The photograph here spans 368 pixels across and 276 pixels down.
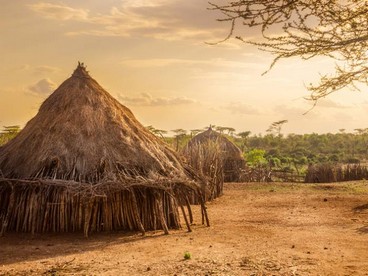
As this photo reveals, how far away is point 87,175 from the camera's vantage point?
29.2 ft

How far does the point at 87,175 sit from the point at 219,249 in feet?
9.23

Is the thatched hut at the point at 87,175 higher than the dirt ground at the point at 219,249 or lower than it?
higher

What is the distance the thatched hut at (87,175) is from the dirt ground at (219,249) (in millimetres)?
354

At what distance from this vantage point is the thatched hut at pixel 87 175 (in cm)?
874

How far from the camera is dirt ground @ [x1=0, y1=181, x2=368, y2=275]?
6617 mm

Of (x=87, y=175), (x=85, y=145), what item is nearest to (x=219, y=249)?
(x=87, y=175)

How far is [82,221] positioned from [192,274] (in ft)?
10.9

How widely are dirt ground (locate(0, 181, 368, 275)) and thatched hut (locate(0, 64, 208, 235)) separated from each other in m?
0.35

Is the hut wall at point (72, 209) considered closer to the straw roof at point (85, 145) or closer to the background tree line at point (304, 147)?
the straw roof at point (85, 145)

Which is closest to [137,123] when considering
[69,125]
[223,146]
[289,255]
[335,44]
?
[69,125]

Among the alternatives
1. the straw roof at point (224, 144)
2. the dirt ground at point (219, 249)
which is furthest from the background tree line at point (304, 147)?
the dirt ground at point (219, 249)

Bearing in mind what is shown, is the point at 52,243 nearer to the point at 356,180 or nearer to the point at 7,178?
the point at 7,178

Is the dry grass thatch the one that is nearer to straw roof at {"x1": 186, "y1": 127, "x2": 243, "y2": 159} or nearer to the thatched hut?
straw roof at {"x1": 186, "y1": 127, "x2": 243, "y2": 159}

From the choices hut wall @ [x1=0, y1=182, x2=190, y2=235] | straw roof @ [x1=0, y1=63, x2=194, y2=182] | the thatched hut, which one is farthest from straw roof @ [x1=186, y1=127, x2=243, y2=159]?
hut wall @ [x1=0, y1=182, x2=190, y2=235]
